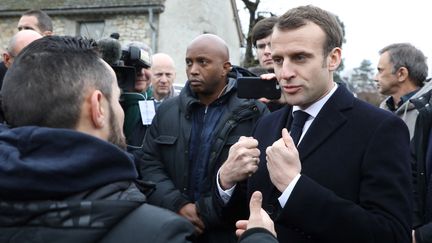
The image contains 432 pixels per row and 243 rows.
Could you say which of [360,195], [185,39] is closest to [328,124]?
[360,195]

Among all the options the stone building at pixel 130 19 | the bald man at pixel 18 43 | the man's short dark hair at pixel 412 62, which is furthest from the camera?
the stone building at pixel 130 19

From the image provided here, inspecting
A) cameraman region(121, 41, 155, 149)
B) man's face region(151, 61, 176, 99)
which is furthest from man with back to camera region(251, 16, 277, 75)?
man's face region(151, 61, 176, 99)

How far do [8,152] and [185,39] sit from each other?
1814cm

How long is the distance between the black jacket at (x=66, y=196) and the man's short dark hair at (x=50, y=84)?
0.40 feet

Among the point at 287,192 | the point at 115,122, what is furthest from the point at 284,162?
the point at 115,122

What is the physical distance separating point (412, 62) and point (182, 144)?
299 centimetres

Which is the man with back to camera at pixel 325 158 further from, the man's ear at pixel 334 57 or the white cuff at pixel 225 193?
the white cuff at pixel 225 193

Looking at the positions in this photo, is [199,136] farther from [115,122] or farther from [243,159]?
[115,122]

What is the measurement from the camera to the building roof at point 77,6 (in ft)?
56.3

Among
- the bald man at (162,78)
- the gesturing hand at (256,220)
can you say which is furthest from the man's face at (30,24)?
the gesturing hand at (256,220)

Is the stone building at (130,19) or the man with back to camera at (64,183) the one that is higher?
the stone building at (130,19)

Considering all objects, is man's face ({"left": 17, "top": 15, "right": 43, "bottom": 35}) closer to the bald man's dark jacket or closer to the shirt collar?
the shirt collar

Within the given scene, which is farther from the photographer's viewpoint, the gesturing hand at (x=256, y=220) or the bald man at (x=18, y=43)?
the bald man at (x=18, y=43)

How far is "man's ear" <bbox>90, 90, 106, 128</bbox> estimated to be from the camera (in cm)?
154
